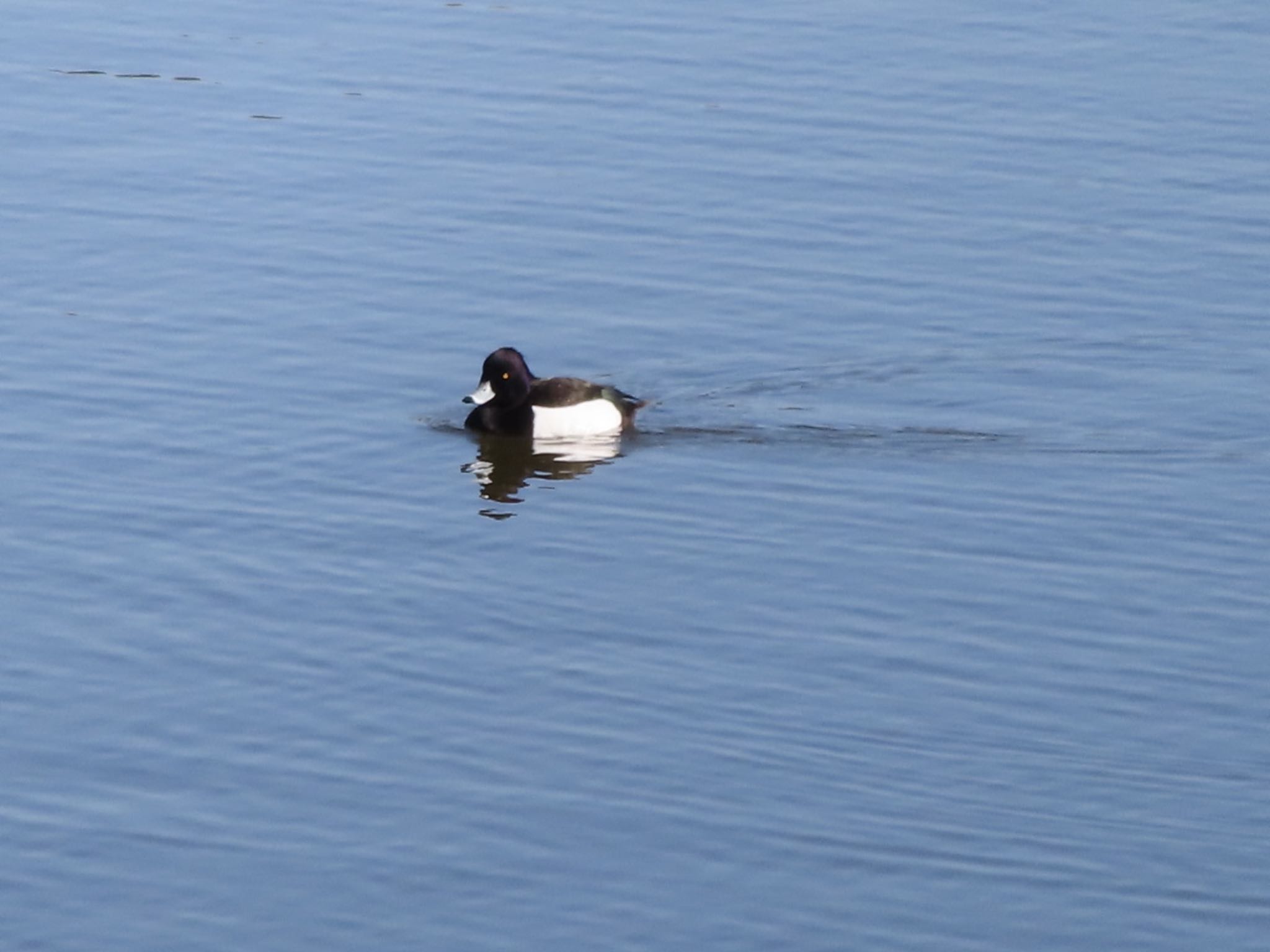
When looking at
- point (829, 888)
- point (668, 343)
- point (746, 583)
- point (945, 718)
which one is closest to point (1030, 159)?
point (668, 343)

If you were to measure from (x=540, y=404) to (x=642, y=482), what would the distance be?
49.2 inches

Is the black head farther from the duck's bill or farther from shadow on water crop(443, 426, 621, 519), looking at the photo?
shadow on water crop(443, 426, 621, 519)

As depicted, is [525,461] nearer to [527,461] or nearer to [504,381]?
[527,461]

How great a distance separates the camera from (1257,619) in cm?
1188

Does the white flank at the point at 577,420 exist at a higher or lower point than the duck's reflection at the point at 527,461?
higher

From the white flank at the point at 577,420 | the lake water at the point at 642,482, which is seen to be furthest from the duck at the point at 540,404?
the lake water at the point at 642,482

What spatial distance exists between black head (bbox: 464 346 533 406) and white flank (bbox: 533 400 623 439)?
17 cm

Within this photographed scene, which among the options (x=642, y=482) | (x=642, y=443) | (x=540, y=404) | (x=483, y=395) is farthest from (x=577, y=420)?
(x=642, y=482)

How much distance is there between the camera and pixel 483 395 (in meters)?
15.5

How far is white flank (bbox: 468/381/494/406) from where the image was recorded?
50.6 feet

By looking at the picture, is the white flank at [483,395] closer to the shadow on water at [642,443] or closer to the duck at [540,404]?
the duck at [540,404]

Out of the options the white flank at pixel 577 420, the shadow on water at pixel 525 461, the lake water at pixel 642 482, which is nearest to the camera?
the lake water at pixel 642 482

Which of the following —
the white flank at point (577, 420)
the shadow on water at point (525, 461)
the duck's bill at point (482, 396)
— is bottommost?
the shadow on water at point (525, 461)

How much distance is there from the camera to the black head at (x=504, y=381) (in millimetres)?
15344
